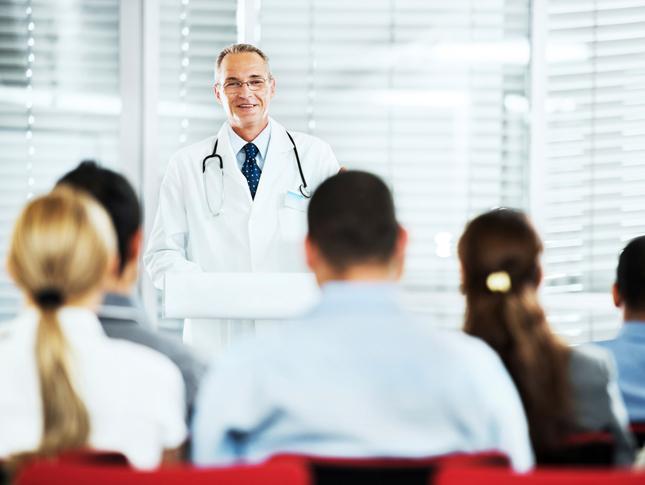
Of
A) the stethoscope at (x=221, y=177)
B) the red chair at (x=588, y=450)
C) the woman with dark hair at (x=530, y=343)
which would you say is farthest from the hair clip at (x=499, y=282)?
the stethoscope at (x=221, y=177)

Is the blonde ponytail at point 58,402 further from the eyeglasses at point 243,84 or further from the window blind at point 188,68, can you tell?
the window blind at point 188,68

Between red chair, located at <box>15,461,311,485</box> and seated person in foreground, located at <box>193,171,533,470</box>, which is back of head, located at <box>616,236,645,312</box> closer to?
seated person in foreground, located at <box>193,171,533,470</box>

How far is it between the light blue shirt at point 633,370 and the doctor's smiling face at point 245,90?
1769mm

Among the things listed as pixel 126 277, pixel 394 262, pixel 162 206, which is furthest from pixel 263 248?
pixel 394 262

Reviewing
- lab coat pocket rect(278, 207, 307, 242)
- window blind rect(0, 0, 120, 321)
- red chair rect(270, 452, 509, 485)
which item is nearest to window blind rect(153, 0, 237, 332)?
window blind rect(0, 0, 120, 321)

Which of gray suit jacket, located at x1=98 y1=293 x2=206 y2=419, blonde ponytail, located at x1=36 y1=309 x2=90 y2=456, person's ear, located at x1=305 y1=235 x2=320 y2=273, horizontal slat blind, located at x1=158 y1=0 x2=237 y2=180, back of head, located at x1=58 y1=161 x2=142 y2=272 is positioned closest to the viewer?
blonde ponytail, located at x1=36 y1=309 x2=90 y2=456

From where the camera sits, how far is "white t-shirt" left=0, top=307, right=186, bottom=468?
128 centimetres

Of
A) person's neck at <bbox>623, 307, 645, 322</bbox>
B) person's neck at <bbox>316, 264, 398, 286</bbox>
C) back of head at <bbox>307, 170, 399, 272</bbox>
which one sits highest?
back of head at <bbox>307, 170, 399, 272</bbox>

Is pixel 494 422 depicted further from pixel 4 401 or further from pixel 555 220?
pixel 555 220

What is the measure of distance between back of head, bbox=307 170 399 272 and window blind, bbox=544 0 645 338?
2.81m

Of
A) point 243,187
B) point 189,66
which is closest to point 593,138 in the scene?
point 243,187

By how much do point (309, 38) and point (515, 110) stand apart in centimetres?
105

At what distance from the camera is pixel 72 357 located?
1.26 metres

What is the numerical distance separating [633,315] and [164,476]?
131cm
